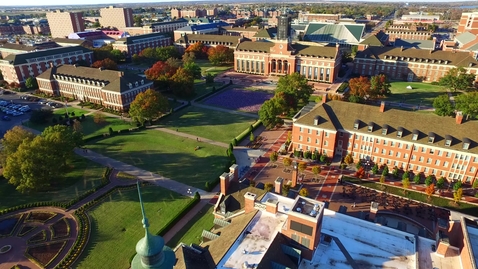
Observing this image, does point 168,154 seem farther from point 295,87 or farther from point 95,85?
point 95,85

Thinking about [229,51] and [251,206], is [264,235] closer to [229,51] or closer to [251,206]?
[251,206]

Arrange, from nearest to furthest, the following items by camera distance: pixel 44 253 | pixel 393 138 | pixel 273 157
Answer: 1. pixel 44 253
2. pixel 393 138
3. pixel 273 157

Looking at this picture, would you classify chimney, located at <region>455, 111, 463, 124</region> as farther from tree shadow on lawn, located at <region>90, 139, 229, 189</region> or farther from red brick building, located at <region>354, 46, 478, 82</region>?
red brick building, located at <region>354, 46, 478, 82</region>

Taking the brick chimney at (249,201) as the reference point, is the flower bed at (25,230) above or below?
below

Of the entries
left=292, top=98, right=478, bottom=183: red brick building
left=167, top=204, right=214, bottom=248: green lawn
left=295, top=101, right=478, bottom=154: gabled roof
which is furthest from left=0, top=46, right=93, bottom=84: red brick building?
left=295, top=101, right=478, bottom=154: gabled roof

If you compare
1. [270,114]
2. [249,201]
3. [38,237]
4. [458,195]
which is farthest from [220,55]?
[249,201]

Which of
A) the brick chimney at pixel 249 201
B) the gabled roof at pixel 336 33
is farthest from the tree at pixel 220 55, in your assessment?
the brick chimney at pixel 249 201

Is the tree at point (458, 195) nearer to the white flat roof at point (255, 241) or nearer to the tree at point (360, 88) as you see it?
the white flat roof at point (255, 241)
